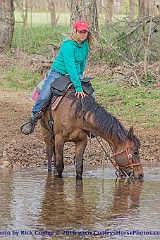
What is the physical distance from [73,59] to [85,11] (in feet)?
28.3

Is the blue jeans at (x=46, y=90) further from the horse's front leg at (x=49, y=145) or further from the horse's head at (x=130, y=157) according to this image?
the horse's head at (x=130, y=157)

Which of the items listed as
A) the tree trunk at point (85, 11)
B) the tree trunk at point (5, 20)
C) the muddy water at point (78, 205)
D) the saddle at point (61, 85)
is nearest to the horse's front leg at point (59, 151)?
the muddy water at point (78, 205)

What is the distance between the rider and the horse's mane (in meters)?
0.14

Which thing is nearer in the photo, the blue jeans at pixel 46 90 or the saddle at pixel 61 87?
the saddle at pixel 61 87

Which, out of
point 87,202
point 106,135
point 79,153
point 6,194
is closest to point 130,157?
point 106,135

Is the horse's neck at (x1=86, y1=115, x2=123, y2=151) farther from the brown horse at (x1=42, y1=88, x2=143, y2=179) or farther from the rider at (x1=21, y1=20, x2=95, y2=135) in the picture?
the rider at (x1=21, y1=20, x2=95, y2=135)

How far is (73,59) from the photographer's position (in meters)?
8.86

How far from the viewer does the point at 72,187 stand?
8719 mm

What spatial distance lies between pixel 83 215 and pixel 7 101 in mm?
7681

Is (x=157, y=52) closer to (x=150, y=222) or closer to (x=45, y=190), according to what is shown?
(x=45, y=190)

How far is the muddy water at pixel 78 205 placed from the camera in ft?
20.8

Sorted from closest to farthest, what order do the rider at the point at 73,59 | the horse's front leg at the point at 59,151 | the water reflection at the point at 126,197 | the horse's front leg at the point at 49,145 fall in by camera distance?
the water reflection at the point at 126,197 → the rider at the point at 73,59 → the horse's front leg at the point at 59,151 → the horse's front leg at the point at 49,145

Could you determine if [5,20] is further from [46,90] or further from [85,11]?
[46,90]

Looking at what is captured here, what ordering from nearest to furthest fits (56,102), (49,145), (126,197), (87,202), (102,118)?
1. (87,202)
2. (126,197)
3. (102,118)
4. (56,102)
5. (49,145)
